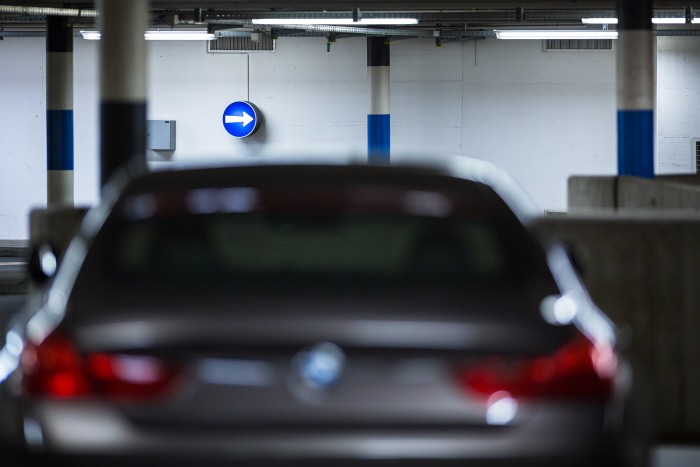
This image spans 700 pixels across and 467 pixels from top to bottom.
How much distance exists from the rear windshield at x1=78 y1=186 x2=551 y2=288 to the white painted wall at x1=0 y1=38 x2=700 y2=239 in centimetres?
2765

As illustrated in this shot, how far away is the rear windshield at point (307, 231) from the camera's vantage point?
351cm

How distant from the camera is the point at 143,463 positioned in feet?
10.1

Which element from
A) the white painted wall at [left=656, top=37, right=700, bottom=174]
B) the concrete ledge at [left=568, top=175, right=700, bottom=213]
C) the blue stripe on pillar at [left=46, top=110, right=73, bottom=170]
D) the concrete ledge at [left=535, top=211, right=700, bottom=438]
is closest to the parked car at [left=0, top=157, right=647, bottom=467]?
the concrete ledge at [left=535, top=211, right=700, bottom=438]

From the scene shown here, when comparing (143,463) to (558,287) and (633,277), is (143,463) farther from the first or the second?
(633,277)

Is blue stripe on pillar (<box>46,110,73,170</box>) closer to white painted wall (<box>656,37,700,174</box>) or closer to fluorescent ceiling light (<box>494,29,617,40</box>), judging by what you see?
fluorescent ceiling light (<box>494,29,617,40</box>)

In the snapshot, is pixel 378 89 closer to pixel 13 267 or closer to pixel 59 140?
pixel 59 140

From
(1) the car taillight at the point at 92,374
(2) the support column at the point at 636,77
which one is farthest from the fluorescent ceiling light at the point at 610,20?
(1) the car taillight at the point at 92,374

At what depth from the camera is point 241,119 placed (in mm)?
31359

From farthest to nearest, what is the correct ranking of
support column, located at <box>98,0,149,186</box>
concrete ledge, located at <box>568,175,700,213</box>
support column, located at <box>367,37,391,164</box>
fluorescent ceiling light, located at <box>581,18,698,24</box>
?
support column, located at <box>367,37,391,164</box>, fluorescent ceiling light, located at <box>581,18,698,24</box>, concrete ledge, located at <box>568,175,700,213</box>, support column, located at <box>98,0,149,186</box>

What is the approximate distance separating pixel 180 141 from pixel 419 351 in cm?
2921

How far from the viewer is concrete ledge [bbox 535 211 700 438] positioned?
268 inches

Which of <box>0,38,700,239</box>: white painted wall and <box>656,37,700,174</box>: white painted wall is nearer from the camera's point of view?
<box>656,37,700,174</box>: white painted wall

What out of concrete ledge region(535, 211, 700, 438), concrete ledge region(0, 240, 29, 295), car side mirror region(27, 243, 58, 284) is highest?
car side mirror region(27, 243, 58, 284)

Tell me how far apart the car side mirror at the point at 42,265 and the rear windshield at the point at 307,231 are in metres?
1.09
